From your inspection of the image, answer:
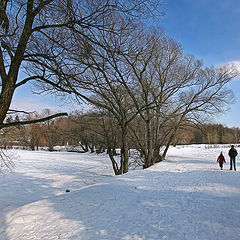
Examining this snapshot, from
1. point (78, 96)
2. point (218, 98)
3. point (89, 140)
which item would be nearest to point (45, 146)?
point (89, 140)

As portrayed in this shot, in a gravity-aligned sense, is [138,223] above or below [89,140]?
below

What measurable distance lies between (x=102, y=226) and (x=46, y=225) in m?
1.37

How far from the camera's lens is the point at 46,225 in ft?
14.9

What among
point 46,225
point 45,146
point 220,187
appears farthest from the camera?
point 45,146

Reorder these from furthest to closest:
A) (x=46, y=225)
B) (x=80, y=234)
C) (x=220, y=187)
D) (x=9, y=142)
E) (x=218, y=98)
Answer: (x=218, y=98)
(x=9, y=142)
(x=220, y=187)
(x=46, y=225)
(x=80, y=234)

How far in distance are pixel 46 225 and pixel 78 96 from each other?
4.10 metres

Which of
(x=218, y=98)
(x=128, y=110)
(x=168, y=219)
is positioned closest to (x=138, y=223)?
(x=168, y=219)

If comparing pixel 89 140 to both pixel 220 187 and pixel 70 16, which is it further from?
pixel 70 16

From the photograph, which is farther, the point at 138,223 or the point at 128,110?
the point at 128,110

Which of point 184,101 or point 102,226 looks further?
point 184,101

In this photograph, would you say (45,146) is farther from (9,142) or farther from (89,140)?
(9,142)

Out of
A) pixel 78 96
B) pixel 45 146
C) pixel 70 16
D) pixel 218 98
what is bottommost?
pixel 45 146

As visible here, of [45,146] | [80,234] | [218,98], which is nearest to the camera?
[80,234]

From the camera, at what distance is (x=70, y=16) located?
4.39 meters
